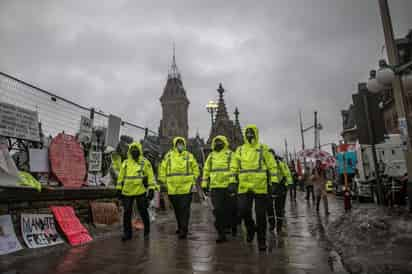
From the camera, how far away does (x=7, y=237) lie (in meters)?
5.24

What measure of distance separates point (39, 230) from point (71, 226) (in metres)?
0.79

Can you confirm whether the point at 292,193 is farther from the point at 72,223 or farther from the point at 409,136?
the point at 72,223

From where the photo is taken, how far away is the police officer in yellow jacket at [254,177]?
5309 mm

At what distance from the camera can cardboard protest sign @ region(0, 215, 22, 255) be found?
16.6 ft

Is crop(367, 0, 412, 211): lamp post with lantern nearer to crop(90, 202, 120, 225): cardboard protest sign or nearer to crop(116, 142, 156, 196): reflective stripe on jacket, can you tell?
crop(116, 142, 156, 196): reflective stripe on jacket

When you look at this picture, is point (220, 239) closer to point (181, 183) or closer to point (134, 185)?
point (181, 183)

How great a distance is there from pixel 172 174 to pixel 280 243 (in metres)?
2.53

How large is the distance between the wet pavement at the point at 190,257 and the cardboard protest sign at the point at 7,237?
0.47 metres

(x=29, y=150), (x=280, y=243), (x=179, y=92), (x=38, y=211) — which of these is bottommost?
(x=280, y=243)

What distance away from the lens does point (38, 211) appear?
620cm

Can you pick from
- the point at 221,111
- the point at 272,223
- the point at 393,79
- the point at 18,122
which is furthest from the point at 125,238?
the point at 221,111

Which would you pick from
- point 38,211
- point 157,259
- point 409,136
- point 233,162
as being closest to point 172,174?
point 233,162

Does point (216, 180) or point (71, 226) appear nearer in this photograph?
point (216, 180)

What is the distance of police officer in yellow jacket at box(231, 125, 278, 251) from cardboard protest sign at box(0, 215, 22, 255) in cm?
378
